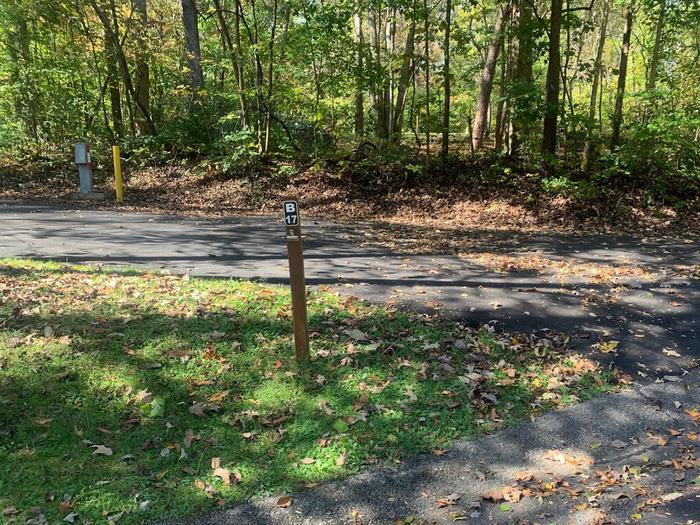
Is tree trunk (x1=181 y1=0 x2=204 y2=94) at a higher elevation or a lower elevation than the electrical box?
higher

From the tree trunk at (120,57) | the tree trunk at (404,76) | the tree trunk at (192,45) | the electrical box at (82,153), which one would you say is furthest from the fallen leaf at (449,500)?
the tree trunk at (120,57)

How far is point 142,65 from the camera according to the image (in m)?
17.0

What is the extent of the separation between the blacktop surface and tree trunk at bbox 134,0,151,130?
6.52 m

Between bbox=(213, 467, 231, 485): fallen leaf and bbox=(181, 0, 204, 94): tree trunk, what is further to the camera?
bbox=(181, 0, 204, 94): tree trunk

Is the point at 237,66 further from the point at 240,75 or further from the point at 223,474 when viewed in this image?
the point at 223,474

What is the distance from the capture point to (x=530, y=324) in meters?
5.52

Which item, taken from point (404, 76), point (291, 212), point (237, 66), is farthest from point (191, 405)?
point (404, 76)

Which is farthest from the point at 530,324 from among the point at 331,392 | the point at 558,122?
the point at 558,122

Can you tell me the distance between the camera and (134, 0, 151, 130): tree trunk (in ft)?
52.9

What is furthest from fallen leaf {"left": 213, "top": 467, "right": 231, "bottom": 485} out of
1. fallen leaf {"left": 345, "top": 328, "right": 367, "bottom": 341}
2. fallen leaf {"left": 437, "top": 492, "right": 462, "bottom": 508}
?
fallen leaf {"left": 345, "top": 328, "right": 367, "bottom": 341}

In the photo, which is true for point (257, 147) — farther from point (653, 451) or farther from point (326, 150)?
point (653, 451)

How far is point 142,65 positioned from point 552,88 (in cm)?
1250

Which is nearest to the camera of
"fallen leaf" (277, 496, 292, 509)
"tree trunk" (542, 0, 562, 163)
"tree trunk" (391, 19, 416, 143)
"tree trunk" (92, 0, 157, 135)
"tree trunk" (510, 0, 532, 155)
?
"fallen leaf" (277, 496, 292, 509)

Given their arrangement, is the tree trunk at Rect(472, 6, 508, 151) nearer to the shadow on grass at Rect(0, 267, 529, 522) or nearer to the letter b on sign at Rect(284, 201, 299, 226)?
the shadow on grass at Rect(0, 267, 529, 522)
